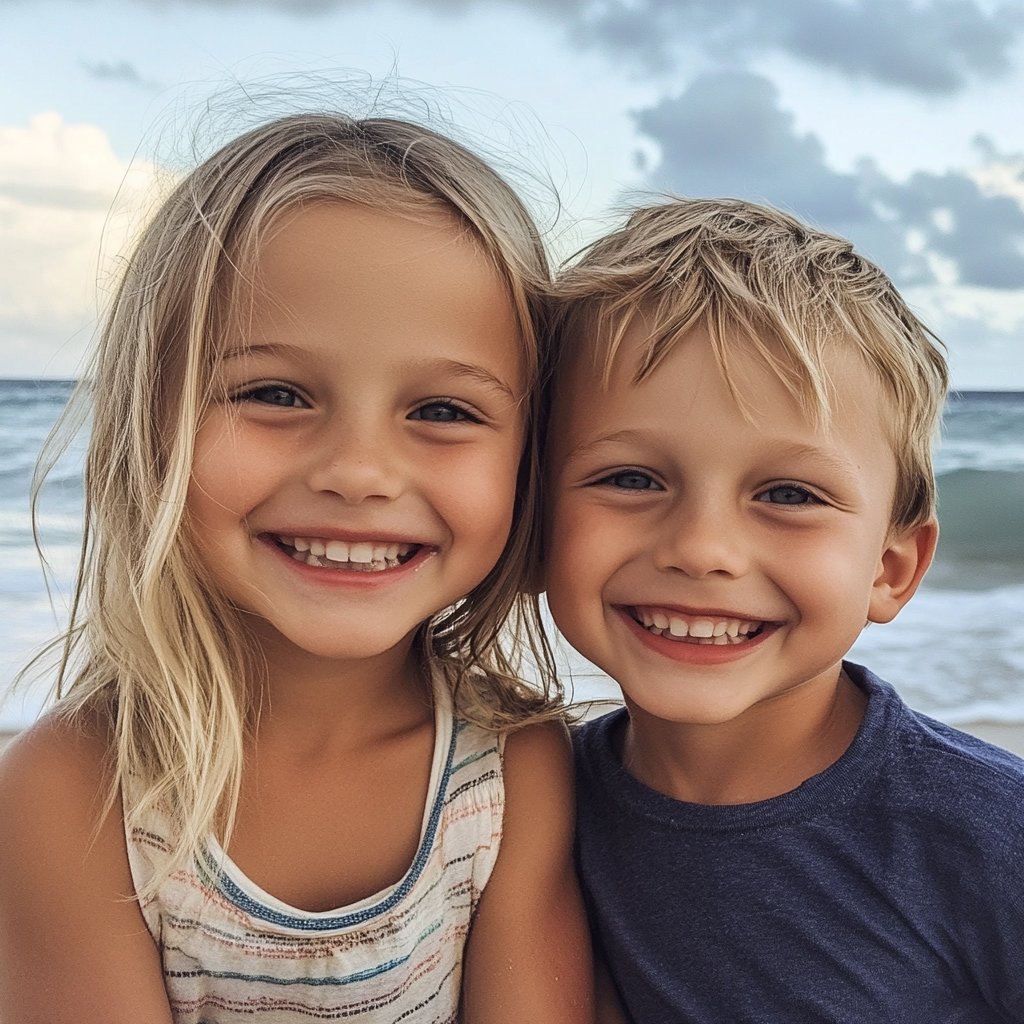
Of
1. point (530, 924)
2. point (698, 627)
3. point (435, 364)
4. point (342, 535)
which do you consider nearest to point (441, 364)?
point (435, 364)

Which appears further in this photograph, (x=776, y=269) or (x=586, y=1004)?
(x=586, y=1004)

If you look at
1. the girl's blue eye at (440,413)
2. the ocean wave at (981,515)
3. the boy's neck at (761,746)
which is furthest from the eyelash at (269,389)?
the ocean wave at (981,515)

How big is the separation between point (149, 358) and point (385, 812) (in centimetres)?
75

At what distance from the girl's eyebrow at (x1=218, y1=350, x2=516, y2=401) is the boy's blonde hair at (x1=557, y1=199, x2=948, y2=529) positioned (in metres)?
0.16

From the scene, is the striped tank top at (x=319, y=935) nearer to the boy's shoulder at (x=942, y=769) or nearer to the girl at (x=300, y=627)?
the girl at (x=300, y=627)

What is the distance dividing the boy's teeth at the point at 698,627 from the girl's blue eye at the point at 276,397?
548 millimetres

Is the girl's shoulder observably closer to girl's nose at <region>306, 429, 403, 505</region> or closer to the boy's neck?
girl's nose at <region>306, 429, 403, 505</region>

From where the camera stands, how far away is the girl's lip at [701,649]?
1.44 metres

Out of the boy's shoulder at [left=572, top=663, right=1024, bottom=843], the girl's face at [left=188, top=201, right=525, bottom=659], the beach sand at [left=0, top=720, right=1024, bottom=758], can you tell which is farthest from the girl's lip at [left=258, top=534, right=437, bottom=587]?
the beach sand at [left=0, top=720, right=1024, bottom=758]

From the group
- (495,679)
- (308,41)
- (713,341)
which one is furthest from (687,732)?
(308,41)

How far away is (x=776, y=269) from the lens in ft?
4.77

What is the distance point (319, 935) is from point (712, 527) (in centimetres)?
80

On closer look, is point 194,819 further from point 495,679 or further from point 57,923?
point 495,679

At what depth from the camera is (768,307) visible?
4.53ft
